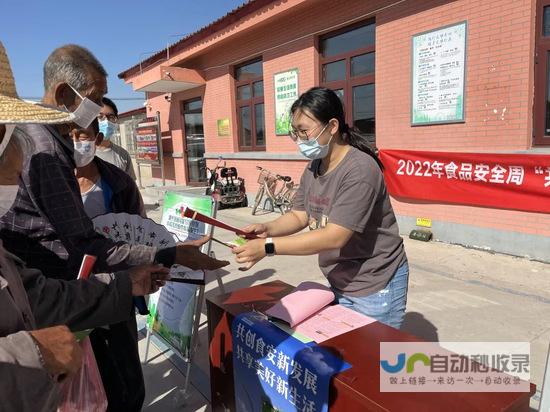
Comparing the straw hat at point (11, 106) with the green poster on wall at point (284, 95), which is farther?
the green poster on wall at point (284, 95)

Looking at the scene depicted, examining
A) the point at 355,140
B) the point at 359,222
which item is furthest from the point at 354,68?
the point at 359,222

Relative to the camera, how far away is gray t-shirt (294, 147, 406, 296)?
181 centimetres

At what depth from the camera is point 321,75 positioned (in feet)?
24.7

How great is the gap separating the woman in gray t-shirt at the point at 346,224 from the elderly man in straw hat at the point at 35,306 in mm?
644

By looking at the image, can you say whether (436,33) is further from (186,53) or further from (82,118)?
(186,53)

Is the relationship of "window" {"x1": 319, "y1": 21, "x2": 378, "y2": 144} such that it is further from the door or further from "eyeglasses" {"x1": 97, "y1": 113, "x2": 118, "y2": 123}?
the door

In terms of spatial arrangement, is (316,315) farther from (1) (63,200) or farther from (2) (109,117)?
(2) (109,117)

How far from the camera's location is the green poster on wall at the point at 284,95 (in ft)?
26.0

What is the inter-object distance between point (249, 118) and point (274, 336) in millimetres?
8416

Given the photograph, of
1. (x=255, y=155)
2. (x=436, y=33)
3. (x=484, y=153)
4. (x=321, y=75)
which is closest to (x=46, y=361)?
(x=484, y=153)

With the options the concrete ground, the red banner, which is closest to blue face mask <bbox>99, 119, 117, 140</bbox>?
the concrete ground

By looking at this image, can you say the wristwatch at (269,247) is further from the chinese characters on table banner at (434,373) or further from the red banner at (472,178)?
the red banner at (472,178)

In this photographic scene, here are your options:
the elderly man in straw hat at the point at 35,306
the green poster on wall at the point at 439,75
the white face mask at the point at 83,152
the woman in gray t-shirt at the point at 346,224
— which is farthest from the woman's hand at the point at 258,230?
the green poster on wall at the point at 439,75

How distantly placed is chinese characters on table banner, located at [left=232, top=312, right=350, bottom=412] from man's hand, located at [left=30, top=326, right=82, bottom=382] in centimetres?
78
